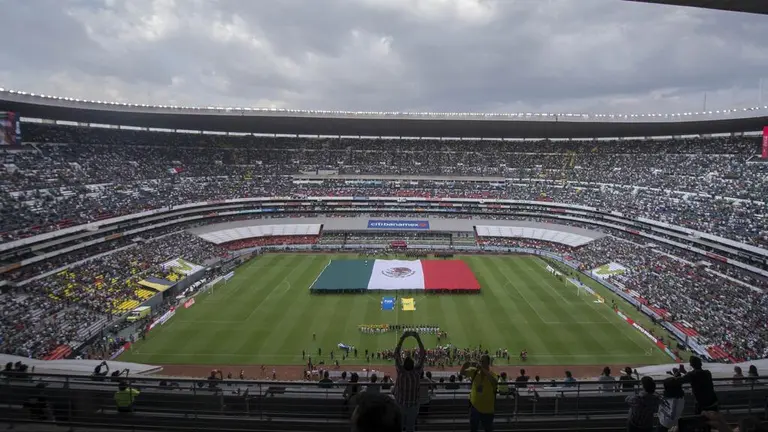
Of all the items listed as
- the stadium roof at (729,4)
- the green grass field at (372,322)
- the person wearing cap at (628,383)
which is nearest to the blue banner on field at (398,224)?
the green grass field at (372,322)

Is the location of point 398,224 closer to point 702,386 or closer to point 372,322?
point 372,322

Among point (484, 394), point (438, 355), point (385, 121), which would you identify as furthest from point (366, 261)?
point (484, 394)

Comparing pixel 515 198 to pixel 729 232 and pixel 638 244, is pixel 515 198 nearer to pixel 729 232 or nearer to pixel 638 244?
pixel 638 244

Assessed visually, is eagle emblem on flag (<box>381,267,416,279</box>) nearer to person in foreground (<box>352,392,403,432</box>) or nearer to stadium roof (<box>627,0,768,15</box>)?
stadium roof (<box>627,0,768,15</box>)

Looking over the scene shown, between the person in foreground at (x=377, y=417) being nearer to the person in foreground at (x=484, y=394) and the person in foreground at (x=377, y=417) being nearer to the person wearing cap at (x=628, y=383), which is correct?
the person in foreground at (x=484, y=394)

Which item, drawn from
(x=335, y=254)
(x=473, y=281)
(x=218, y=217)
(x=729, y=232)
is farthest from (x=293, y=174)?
(x=729, y=232)

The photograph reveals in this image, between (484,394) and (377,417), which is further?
(484,394)
